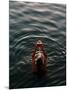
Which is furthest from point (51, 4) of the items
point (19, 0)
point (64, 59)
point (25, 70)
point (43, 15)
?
point (25, 70)

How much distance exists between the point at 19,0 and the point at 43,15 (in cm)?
28

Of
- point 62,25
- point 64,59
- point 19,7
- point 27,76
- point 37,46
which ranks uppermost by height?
point 19,7

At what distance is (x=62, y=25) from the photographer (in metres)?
2.12

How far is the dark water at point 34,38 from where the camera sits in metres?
1.99

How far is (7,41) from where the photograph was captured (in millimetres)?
1979

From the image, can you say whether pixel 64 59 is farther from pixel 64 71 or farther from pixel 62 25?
pixel 62 25

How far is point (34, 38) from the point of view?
2.04m

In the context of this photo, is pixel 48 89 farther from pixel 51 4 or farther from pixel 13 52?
pixel 51 4

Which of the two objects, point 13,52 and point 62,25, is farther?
point 62,25

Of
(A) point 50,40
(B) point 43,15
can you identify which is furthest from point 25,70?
(B) point 43,15

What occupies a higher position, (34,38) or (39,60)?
(34,38)

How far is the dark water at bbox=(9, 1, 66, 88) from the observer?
199cm

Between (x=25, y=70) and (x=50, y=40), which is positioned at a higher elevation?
(x=50, y=40)

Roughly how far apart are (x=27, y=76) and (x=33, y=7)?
0.68 metres
